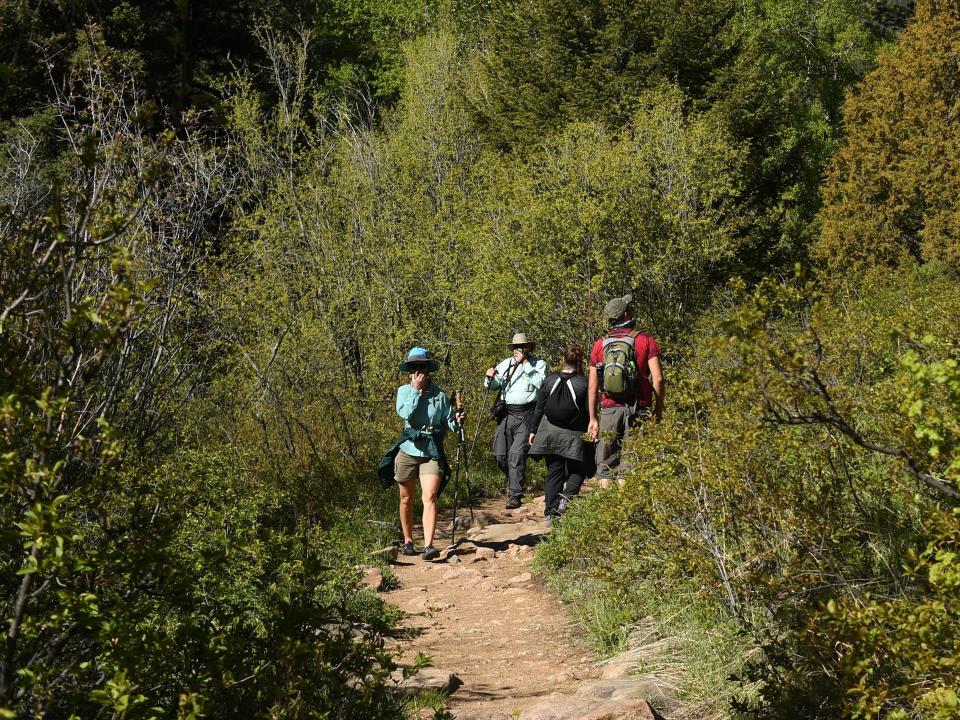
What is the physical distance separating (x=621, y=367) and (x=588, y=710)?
3.93 m

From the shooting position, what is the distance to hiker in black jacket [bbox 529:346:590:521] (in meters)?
9.41

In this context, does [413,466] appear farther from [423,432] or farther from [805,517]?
[805,517]

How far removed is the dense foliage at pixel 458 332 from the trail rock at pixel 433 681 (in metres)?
0.54

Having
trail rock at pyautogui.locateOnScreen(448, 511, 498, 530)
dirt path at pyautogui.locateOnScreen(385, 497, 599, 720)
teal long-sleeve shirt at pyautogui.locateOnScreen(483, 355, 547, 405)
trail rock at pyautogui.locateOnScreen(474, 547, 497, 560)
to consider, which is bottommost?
dirt path at pyautogui.locateOnScreen(385, 497, 599, 720)

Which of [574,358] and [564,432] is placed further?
[574,358]

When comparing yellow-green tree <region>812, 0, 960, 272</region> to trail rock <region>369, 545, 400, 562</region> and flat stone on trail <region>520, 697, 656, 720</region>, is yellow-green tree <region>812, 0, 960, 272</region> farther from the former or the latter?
flat stone on trail <region>520, 697, 656, 720</region>

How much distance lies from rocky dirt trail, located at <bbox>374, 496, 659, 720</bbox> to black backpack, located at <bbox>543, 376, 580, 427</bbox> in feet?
3.73

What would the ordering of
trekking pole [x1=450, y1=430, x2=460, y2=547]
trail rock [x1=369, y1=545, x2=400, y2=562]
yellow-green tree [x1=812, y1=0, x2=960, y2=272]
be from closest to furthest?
trail rock [x1=369, y1=545, x2=400, y2=562] < trekking pole [x1=450, y1=430, x2=460, y2=547] < yellow-green tree [x1=812, y1=0, x2=960, y2=272]

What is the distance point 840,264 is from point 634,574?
1958 cm

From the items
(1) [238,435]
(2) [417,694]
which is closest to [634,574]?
(2) [417,694]

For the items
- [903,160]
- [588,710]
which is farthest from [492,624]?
[903,160]

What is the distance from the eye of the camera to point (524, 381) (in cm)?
1095

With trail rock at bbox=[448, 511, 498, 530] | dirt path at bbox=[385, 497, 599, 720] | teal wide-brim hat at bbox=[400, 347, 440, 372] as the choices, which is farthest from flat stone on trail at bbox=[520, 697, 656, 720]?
trail rock at bbox=[448, 511, 498, 530]

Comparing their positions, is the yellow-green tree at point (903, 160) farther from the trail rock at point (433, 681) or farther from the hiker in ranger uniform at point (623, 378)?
the trail rock at point (433, 681)
